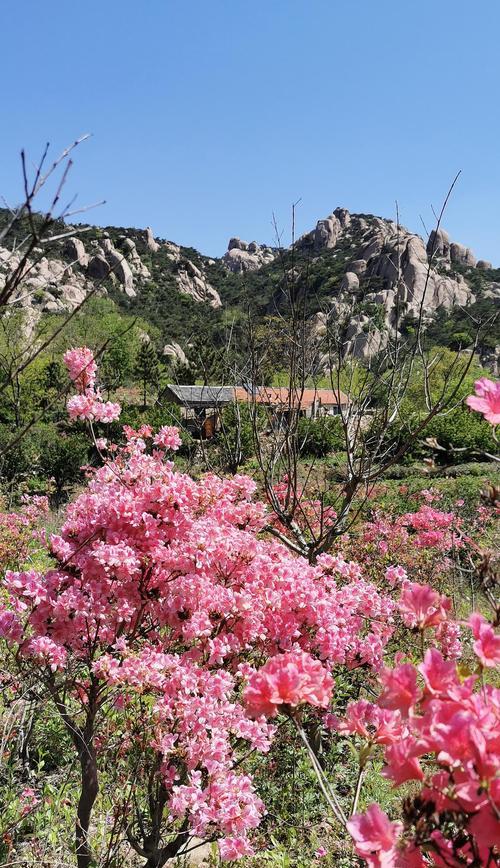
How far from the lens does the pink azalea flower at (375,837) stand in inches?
33.5

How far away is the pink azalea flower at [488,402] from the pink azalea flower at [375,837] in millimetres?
757

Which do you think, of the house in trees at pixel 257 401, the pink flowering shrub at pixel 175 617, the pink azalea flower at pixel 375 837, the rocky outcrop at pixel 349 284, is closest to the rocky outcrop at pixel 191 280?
→ the rocky outcrop at pixel 349 284

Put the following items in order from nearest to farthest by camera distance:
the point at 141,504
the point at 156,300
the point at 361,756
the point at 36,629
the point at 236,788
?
the point at 361,756
the point at 236,788
the point at 36,629
the point at 141,504
the point at 156,300

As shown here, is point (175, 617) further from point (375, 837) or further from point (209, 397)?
point (209, 397)

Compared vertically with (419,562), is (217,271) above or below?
above

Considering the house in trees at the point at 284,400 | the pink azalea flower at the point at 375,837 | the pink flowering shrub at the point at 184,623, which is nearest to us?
the pink azalea flower at the point at 375,837

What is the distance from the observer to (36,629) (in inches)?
88.6

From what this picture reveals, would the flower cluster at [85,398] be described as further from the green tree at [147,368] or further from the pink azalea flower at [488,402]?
the green tree at [147,368]

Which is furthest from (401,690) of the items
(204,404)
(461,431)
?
(461,431)

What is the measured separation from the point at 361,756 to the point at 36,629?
5.22 feet

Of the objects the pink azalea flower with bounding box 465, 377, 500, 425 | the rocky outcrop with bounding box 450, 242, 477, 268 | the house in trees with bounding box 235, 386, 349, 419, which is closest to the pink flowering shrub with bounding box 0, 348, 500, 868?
the pink azalea flower with bounding box 465, 377, 500, 425

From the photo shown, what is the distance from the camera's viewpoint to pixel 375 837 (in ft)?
2.85

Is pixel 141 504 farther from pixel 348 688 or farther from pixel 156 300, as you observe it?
pixel 156 300

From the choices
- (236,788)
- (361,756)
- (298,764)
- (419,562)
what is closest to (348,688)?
(298,764)
